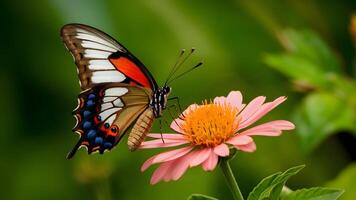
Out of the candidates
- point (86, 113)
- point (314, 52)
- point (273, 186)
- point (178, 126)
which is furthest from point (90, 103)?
point (314, 52)

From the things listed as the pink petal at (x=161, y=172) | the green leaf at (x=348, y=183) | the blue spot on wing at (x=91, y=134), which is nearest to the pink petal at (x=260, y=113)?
the pink petal at (x=161, y=172)

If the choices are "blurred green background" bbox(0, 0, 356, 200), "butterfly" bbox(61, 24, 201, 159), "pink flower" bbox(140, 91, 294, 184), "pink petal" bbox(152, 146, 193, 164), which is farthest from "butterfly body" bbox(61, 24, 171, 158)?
"blurred green background" bbox(0, 0, 356, 200)

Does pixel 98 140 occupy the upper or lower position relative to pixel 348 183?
upper

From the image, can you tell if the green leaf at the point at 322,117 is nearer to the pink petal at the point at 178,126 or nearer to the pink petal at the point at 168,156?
the pink petal at the point at 178,126

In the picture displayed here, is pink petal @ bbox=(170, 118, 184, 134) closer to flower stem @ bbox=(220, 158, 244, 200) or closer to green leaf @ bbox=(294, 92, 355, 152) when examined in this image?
flower stem @ bbox=(220, 158, 244, 200)

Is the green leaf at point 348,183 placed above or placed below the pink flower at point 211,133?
below

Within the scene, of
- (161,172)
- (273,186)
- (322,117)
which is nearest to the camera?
(273,186)

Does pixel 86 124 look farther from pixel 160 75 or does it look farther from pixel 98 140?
pixel 160 75
